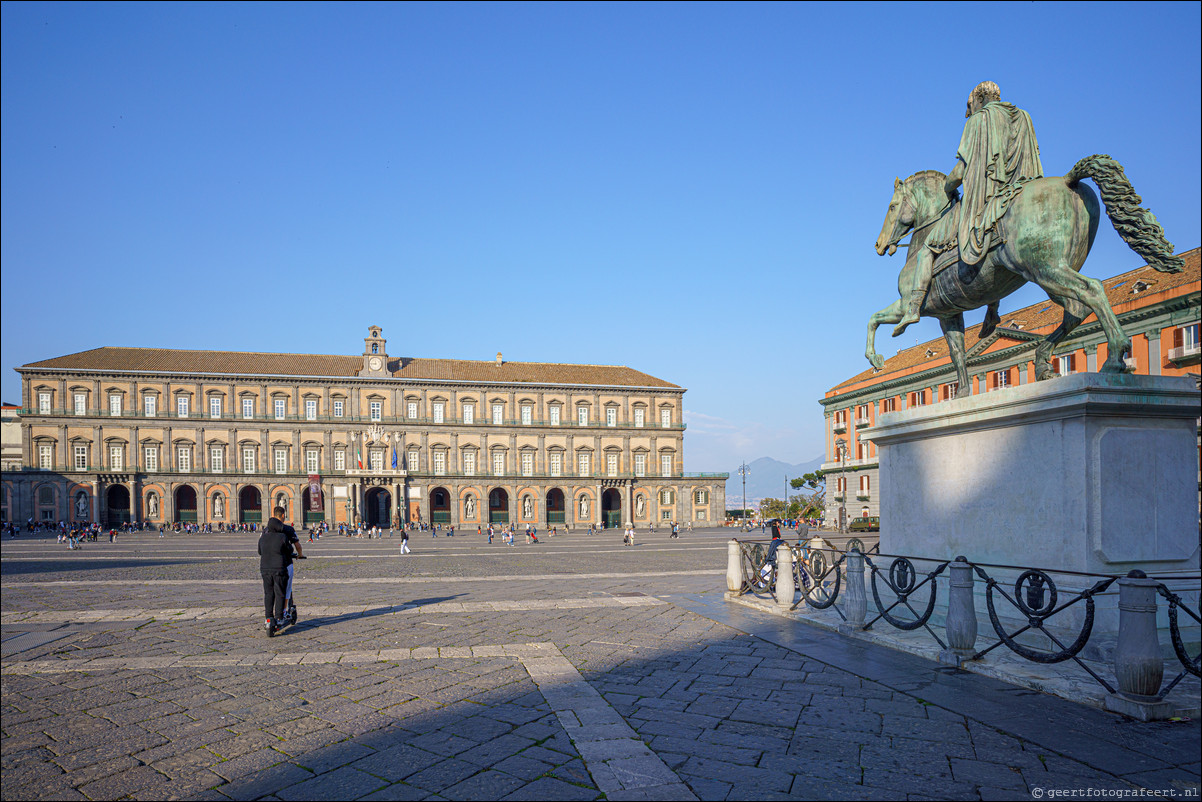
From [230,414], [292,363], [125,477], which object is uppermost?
[292,363]

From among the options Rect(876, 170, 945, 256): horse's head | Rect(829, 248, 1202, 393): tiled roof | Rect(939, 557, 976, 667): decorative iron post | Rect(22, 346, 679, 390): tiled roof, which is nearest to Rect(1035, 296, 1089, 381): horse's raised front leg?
Rect(876, 170, 945, 256): horse's head

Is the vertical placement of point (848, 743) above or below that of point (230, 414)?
below

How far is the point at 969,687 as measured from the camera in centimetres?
527

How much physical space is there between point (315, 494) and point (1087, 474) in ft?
199

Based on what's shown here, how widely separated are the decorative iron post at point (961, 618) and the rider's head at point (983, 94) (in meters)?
4.37

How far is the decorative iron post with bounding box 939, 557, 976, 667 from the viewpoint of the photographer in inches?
232

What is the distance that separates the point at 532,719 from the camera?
15.5 feet

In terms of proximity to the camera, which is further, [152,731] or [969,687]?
[969,687]

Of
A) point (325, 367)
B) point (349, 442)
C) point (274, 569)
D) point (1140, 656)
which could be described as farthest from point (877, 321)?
point (325, 367)

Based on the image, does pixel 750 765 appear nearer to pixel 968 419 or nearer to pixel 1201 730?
pixel 1201 730

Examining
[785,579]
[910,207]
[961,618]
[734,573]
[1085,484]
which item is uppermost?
[910,207]

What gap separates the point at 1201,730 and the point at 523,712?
13.0ft

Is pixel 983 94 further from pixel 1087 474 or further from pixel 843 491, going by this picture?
pixel 843 491

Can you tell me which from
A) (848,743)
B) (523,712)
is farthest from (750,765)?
(523,712)
